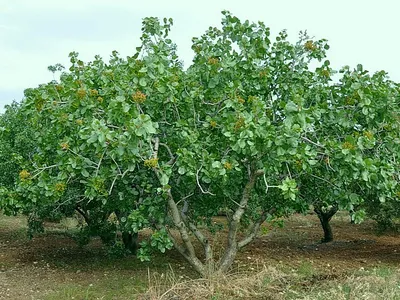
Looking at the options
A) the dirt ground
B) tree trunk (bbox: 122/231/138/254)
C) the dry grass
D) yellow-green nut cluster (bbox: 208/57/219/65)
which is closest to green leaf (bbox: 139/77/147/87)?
yellow-green nut cluster (bbox: 208/57/219/65)

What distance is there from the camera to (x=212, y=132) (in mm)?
6504

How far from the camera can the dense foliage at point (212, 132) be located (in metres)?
5.70

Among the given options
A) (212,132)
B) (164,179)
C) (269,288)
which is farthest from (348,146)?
(269,288)

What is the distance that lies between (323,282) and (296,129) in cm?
306

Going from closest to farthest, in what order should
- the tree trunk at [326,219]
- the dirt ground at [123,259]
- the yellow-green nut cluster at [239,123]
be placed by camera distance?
the yellow-green nut cluster at [239,123]
the dirt ground at [123,259]
the tree trunk at [326,219]

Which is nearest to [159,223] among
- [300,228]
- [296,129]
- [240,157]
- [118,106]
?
[240,157]

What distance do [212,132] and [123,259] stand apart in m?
4.40

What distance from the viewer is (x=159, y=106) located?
6.43m

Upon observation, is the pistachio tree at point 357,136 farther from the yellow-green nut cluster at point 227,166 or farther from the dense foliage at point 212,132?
the yellow-green nut cluster at point 227,166

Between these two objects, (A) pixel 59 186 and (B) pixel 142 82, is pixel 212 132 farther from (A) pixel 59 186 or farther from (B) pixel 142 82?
(A) pixel 59 186

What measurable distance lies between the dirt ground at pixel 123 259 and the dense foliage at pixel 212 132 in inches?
53.2

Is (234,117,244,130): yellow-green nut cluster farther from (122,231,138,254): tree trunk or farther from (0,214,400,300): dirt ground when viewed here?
(122,231,138,254): tree trunk

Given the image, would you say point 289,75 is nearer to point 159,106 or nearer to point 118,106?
point 159,106

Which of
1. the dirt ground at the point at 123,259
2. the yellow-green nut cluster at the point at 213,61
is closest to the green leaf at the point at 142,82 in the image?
the yellow-green nut cluster at the point at 213,61
